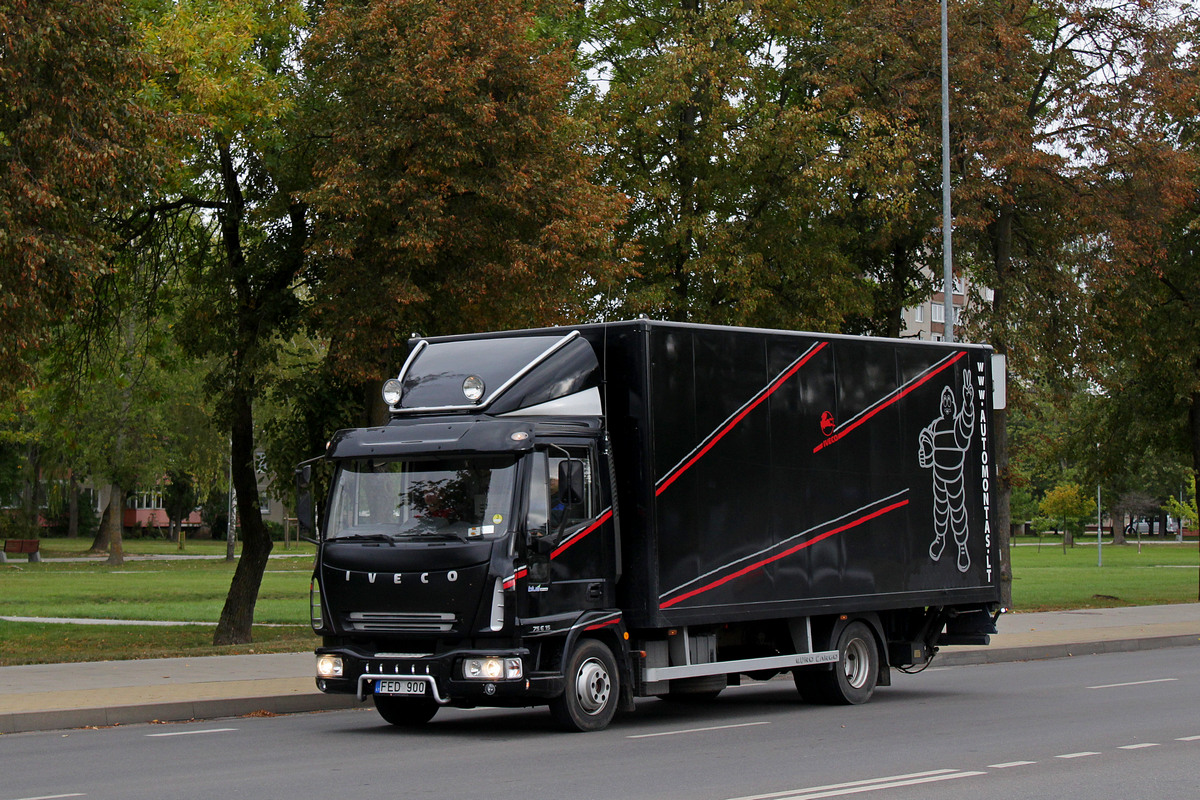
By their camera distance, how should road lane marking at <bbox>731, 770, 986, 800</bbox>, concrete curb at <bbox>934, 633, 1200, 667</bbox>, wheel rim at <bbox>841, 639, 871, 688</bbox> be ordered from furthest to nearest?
concrete curb at <bbox>934, 633, 1200, 667</bbox>, wheel rim at <bbox>841, 639, 871, 688</bbox>, road lane marking at <bbox>731, 770, 986, 800</bbox>

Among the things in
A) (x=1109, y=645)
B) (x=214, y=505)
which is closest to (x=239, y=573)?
(x=1109, y=645)

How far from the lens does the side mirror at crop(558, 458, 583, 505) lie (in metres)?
12.4

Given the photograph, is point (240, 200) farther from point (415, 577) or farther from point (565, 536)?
point (565, 536)

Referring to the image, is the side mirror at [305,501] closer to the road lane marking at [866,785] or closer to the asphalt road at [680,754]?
the asphalt road at [680,754]

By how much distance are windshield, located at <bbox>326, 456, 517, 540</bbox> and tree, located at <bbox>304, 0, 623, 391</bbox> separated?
6455 millimetres

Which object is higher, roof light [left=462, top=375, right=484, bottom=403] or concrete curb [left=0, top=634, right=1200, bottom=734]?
roof light [left=462, top=375, right=484, bottom=403]

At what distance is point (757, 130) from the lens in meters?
26.9

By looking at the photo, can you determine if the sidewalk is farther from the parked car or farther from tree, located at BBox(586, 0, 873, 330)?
the parked car

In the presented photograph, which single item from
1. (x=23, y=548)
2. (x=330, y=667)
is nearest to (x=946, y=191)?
(x=330, y=667)

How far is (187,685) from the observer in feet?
51.9

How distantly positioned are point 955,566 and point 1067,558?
193 feet

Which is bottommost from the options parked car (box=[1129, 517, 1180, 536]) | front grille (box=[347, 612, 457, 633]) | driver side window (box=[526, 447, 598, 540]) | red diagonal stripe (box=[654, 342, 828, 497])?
parked car (box=[1129, 517, 1180, 536])

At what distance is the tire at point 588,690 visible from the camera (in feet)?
40.6

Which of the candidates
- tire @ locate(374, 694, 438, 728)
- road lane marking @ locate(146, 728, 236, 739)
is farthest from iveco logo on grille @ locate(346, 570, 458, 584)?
road lane marking @ locate(146, 728, 236, 739)
